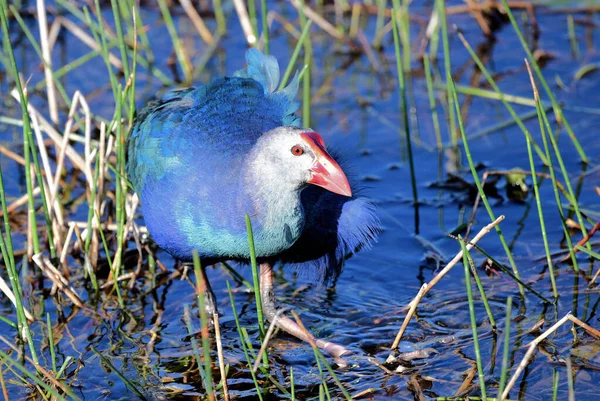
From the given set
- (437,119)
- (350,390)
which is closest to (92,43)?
(437,119)

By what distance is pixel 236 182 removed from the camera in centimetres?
309

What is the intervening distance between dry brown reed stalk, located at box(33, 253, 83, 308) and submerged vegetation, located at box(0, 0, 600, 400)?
0.01 m

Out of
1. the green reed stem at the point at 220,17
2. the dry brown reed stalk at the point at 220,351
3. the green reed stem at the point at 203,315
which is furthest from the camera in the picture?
the green reed stem at the point at 220,17

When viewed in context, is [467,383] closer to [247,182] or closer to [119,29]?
[247,182]

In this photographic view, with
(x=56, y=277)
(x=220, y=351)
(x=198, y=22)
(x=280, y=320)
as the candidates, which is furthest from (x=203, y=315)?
(x=198, y=22)

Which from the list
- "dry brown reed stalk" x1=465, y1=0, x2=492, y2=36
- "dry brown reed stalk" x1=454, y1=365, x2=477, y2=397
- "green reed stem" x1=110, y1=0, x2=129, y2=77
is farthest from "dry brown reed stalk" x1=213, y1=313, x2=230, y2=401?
"dry brown reed stalk" x1=465, y1=0, x2=492, y2=36

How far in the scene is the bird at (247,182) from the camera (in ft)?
9.98

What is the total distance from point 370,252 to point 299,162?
4.10 ft

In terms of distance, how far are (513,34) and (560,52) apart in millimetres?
500

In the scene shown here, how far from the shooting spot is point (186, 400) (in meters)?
3.12

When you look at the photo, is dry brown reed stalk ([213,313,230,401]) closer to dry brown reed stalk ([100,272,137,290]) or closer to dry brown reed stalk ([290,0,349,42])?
dry brown reed stalk ([100,272,137,290])

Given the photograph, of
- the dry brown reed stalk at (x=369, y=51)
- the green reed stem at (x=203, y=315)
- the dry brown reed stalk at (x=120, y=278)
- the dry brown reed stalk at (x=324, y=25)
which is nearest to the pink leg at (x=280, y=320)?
the dry brown reed stalk at (x=120, y=278)

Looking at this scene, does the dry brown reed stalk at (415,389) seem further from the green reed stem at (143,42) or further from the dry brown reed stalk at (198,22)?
the dry brown reed stalk at (198,22)

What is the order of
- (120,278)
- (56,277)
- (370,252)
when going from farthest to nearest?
1. (370,252)
2. (120,278)
3. (56,277)
